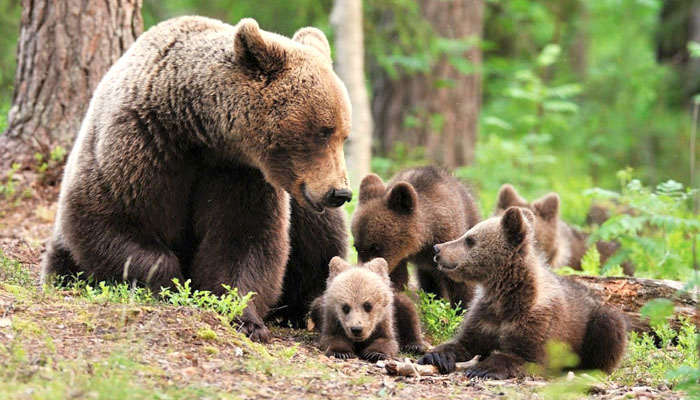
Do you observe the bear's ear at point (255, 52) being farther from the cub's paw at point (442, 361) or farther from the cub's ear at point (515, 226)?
the cub's paw at point (442, 361)

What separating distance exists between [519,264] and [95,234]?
3.06 m

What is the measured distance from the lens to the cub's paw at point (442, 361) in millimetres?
5797

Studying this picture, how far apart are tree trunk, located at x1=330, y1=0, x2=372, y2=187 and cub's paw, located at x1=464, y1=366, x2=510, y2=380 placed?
556 cm

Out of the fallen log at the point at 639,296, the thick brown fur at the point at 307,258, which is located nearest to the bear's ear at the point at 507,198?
the fallen log at the point at 639,296

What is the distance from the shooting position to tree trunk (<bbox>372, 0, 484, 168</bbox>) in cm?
1547

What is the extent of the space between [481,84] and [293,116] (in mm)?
12620

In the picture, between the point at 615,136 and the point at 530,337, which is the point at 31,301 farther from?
the point at 615,136

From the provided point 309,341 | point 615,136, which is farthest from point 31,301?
point 615,136

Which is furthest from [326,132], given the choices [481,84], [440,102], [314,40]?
[481,84]

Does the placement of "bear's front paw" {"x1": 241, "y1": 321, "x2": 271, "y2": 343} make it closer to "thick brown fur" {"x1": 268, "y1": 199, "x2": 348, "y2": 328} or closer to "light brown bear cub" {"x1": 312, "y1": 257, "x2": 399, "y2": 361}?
"light brown bear cub" {"x1": 312, "y1": 257, "x2": 399, "y2": 361}

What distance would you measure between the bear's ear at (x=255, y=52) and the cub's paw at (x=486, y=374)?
245 centimetres

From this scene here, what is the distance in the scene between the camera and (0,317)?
16.8ft

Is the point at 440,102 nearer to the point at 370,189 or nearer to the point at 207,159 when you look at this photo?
the point at 370,189

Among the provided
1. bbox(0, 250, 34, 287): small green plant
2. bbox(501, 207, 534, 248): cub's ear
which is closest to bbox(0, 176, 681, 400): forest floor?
bbox(0, 250, 34, 287): small green plant
